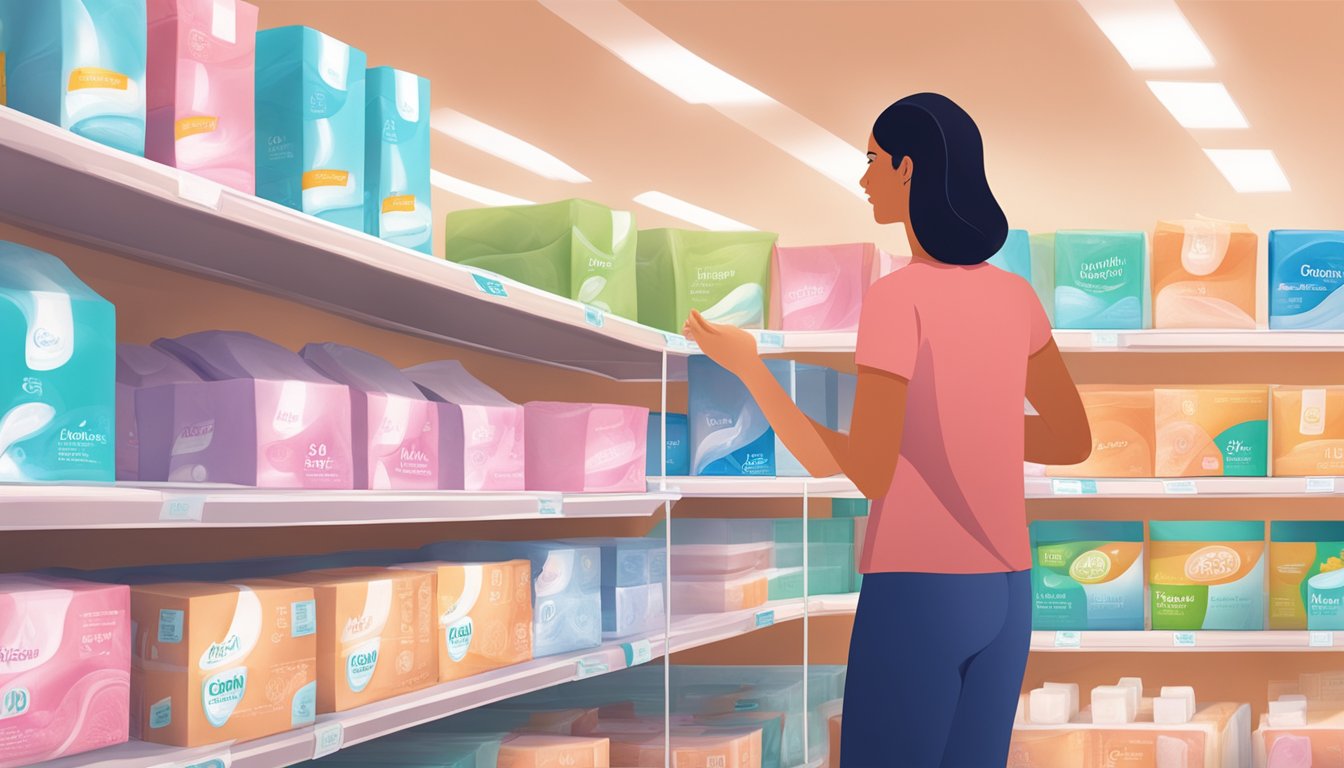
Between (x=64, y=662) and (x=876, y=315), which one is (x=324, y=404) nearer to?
(x=64, y=662)

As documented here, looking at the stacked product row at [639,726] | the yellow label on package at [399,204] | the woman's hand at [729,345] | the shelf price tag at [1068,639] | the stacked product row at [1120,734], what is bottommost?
the stacked product row at [1120,734]

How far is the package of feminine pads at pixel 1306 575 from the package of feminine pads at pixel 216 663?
10.5ft

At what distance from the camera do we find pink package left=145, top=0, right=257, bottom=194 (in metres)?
1.89

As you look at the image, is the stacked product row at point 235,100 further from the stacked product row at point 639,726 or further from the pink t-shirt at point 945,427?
the stacked product row at point 639,726

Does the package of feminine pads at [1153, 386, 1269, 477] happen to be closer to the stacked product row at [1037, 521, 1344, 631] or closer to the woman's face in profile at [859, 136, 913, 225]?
the stacked product row at [1037, 521, 1344, 631]

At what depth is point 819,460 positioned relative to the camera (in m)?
2.40

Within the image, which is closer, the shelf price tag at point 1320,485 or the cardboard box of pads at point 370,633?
the cardboard box of pads at point 370,633

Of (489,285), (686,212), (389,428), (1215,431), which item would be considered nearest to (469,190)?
(686,212)

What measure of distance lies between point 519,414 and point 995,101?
9.32 feet

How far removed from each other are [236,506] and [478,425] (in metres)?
0.78

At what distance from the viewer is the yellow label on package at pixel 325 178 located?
2143 millimetres

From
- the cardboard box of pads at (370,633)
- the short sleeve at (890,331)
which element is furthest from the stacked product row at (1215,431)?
the cardboard box of pads at (370,633)

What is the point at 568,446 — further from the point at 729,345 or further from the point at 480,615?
the point at 729,345

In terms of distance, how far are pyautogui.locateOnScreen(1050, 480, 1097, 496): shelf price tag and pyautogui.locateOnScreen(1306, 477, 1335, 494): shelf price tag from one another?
25.2 inches
